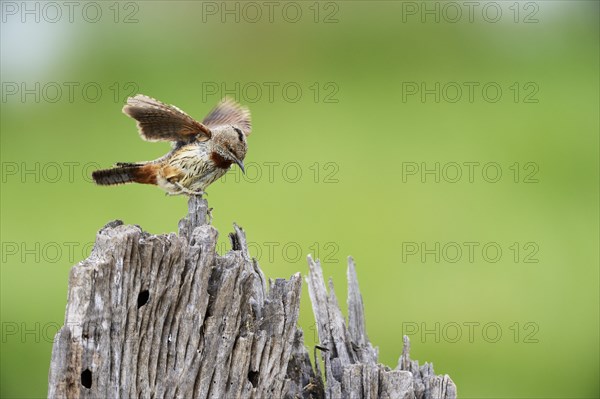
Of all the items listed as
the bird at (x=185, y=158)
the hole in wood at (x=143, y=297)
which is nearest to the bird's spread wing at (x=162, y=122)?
the bird at (x=185, y=158)

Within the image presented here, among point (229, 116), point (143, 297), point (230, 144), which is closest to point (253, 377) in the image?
point (143, 297)

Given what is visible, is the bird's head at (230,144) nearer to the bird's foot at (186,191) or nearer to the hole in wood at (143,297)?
the bird's foot at (186,191)

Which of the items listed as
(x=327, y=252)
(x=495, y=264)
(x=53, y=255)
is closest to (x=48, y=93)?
A: (x=53, y=255)

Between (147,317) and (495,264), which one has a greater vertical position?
(495,264)

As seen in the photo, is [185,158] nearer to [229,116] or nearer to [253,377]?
[229,116]

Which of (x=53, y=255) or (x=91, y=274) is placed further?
(x=53, y=255)

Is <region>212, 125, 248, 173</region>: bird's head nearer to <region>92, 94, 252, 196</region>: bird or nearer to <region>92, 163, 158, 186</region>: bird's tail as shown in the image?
<region>92, 94, 252, 196</region>: bird

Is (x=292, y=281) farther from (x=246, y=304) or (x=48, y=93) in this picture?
(x=48, y=93)
